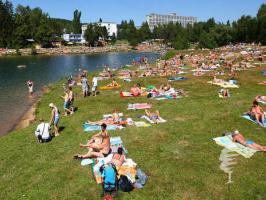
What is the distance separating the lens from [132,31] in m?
170

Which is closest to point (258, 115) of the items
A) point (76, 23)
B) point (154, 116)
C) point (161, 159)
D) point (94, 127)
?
point (154, 116)

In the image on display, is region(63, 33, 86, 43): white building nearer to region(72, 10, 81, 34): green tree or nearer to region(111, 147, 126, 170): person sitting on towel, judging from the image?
region(72, 10, 81, 34): green tree

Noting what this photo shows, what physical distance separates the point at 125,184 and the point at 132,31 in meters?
164

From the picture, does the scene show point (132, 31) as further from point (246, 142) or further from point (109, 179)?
point (109, 179)

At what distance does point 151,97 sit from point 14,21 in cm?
11788

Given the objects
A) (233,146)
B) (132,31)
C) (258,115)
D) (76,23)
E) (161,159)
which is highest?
(76,23)

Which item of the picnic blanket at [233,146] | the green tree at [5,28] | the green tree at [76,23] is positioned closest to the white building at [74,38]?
the green tree at [76,23]

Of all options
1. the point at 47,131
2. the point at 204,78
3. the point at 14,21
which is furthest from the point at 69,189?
the point at 14,21

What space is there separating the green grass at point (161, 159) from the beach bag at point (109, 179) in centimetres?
37

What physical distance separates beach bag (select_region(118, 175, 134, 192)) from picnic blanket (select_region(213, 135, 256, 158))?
4874 mm

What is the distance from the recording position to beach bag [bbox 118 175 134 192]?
1007 centimetres

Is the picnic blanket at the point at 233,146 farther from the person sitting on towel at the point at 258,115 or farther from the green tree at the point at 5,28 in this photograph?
the green tree at the point at 5,28

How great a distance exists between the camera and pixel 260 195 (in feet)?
31.9

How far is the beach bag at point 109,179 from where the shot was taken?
9914mm
